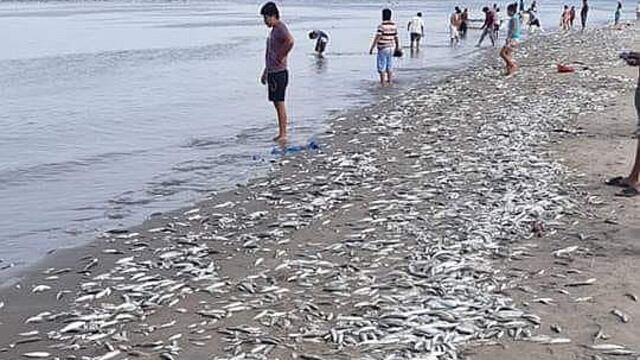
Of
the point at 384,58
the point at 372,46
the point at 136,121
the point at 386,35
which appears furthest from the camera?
the point at 372,46

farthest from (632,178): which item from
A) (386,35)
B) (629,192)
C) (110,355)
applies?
(386,35)

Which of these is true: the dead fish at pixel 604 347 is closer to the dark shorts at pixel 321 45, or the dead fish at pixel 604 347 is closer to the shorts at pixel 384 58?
the shorts at pixel 384 58

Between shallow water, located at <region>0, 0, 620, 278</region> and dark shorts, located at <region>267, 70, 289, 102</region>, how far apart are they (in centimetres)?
99

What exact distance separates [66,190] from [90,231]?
8.79 ft

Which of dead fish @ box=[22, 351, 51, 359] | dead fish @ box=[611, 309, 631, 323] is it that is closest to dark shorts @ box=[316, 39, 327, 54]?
dead fish @ box=[611, 309, 631, 323]

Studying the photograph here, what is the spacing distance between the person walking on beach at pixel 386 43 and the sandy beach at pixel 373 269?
889cm

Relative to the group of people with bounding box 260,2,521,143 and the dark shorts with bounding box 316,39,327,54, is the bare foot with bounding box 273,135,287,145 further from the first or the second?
the dark shorts with bounding box 316,39,327,54

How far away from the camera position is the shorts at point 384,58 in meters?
23.3

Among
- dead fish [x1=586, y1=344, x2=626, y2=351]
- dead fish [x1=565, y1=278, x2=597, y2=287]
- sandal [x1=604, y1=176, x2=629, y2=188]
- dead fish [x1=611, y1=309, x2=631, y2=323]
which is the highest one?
dead fish [x1=586, y1=344, x2=626, y2=351]

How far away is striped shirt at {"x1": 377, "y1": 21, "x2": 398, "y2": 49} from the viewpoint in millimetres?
22203

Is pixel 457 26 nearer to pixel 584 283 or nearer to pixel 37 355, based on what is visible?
pixel 584 283

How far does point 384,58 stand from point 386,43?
43.6 inches

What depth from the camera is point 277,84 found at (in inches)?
564

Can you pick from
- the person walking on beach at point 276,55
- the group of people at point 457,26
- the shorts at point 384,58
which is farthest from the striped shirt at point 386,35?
the group of people at point 457,26
